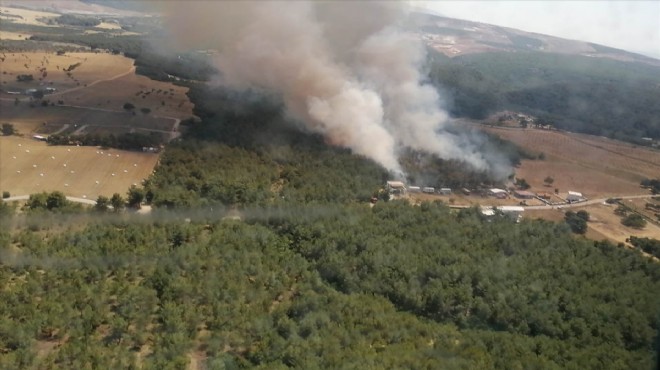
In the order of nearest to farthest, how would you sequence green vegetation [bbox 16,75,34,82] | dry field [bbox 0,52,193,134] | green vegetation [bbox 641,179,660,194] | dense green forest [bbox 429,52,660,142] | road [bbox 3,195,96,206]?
road [bbox 3,195,96,206]
green vegetation [bbox 641,179,660,194]
dry field [bbox 0,52,193,134]
green vegetation [bbox 16,75,34,82]
dense green forest [bbox 429,52,660,142]

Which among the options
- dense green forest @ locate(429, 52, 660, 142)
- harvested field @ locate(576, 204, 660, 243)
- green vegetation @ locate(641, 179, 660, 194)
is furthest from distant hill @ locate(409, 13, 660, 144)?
harvested field @ locate(576, 204, 660, 243)

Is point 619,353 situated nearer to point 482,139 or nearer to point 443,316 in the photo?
point 443,316

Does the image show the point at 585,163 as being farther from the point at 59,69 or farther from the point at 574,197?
the point at 59,69

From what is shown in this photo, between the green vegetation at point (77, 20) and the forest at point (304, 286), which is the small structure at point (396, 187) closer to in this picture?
the forest at point (304, 286)

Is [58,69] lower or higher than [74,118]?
higher

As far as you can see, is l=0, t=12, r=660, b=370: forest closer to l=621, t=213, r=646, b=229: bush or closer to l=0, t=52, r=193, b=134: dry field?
l=621, t=213, r=646, b=229: bush

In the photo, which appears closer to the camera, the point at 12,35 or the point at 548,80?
the point at 12,35

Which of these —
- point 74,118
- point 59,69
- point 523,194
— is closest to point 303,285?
point 523,194
